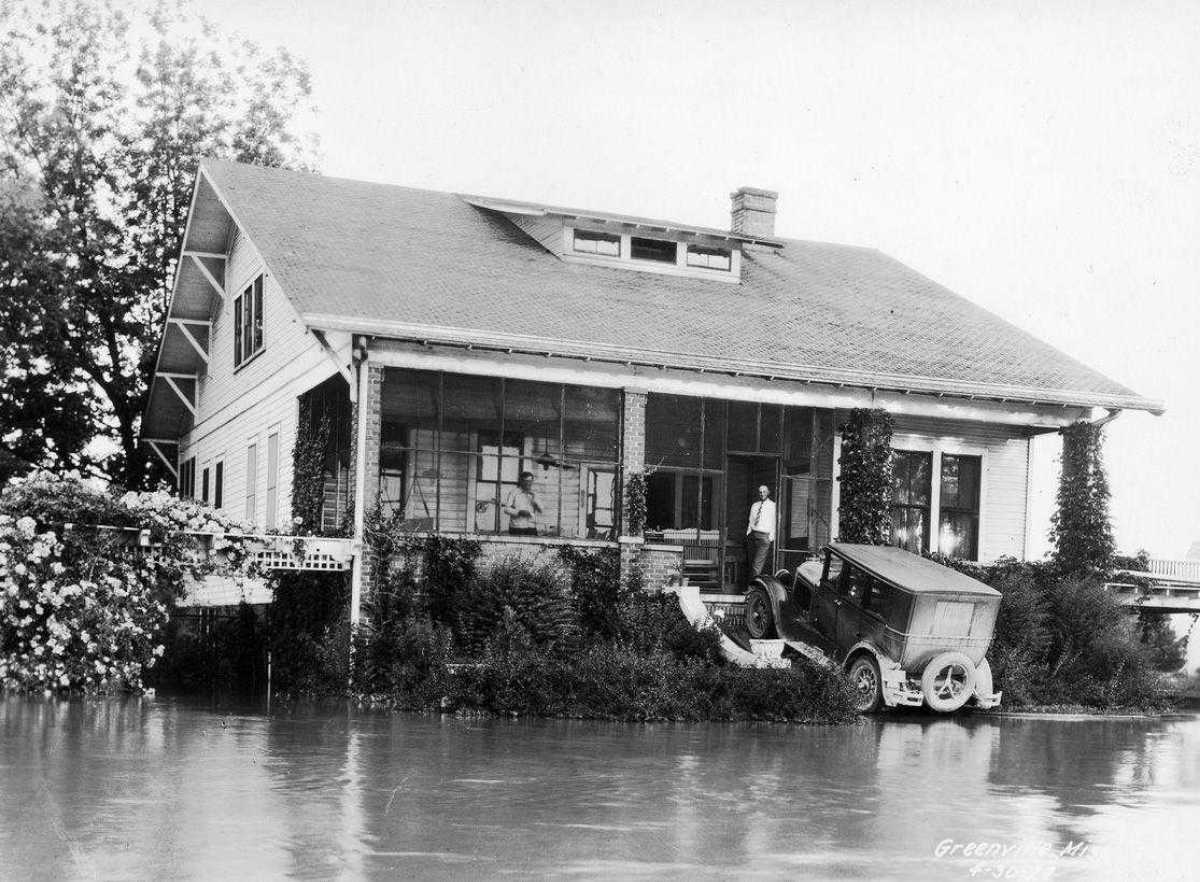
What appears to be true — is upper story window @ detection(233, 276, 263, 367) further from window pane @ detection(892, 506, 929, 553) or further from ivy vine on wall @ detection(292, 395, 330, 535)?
window pane @ detection(892, 506, 929, 553)

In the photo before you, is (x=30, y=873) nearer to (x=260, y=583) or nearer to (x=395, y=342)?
(x=395, y=342)

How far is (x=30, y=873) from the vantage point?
27.5 feet

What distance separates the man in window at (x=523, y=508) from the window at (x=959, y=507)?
7.90 m

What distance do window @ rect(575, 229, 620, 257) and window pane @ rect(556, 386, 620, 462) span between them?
15.7 ft

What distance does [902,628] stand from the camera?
19859 mm

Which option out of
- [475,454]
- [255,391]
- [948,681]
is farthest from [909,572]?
[255,391]

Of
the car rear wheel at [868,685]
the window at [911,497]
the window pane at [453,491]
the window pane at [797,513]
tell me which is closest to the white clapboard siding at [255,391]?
the window pane at [453,491]

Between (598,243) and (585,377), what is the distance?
→ 6.13 m

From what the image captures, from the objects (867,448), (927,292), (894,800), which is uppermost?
(927,292)

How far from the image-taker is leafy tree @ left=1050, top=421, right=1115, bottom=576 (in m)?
25.9

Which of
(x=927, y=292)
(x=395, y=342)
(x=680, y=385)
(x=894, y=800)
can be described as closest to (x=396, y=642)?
(x=395, y=342)

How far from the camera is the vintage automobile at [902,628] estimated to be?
19.9 m

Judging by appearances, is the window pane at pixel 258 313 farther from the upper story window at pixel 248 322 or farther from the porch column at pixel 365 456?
the porch column at pixel 365 456

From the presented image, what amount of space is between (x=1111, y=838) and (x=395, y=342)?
13.7m
